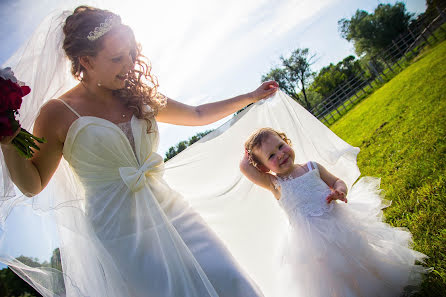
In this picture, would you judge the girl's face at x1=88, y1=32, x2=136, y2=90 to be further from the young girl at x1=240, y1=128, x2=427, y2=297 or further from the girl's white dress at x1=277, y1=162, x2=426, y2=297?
the girl's white dress at x1=277, y1=162, x2=426, y2=297

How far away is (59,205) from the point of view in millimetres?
2176

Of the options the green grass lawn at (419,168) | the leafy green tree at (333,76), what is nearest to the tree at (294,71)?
the leafy green tree at (333,76)

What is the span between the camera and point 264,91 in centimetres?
369

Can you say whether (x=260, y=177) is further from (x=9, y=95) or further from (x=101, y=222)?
(x=9, y=95)

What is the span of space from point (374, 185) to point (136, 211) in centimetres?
256

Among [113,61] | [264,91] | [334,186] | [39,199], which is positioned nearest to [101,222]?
[39,199]

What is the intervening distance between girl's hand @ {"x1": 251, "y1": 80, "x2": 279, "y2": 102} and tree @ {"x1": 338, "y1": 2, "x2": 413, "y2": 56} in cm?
5281

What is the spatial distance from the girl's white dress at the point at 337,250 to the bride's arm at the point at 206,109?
110cm

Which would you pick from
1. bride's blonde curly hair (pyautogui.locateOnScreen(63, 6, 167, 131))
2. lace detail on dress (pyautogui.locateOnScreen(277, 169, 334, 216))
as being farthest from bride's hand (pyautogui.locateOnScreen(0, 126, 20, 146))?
lace detail on dress (pyautogui.locateOnScreen(277, 169, 334, 216))

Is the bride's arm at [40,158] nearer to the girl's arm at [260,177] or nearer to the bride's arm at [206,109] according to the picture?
the bride's arm at [206,109]

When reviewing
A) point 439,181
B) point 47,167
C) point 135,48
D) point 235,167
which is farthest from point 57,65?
point 439,181

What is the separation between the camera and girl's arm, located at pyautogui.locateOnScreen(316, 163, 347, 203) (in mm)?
2715

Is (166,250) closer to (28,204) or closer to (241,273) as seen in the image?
(241,273)

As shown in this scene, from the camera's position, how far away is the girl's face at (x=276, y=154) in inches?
120
